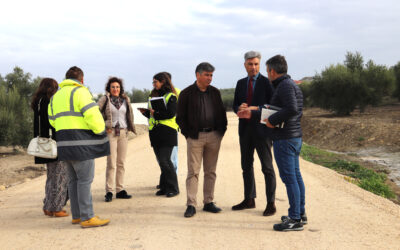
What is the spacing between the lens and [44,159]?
5.64 metres

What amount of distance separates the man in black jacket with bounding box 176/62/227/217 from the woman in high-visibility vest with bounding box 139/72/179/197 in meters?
1.06

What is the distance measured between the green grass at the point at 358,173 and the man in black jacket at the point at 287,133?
12.9 ft

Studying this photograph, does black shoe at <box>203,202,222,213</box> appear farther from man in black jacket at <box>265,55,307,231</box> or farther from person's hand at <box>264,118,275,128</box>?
person's hand at <box>264,118,275,128</box>

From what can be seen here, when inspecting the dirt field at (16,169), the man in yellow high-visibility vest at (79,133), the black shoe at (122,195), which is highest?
the man in yellow high-visibility vest at (79,133)

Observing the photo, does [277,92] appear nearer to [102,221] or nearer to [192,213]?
[192,213]

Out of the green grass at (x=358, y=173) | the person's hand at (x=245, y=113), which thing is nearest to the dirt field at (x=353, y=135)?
the green grass at (x=358, y=173)

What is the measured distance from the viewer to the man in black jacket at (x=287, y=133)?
4641 mm

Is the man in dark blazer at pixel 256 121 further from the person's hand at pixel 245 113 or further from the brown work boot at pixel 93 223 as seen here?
the brown work boot at pixel 93 223

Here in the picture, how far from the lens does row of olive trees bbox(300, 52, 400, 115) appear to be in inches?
1129

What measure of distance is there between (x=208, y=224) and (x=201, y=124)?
1.43m

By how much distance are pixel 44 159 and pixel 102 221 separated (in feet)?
4.68

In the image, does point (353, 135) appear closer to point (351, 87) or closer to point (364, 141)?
point (364, 141)

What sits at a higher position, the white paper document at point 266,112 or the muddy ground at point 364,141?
the white paper document at point 266,112

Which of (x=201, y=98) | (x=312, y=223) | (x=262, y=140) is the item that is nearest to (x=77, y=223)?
(x=201, y=98)
